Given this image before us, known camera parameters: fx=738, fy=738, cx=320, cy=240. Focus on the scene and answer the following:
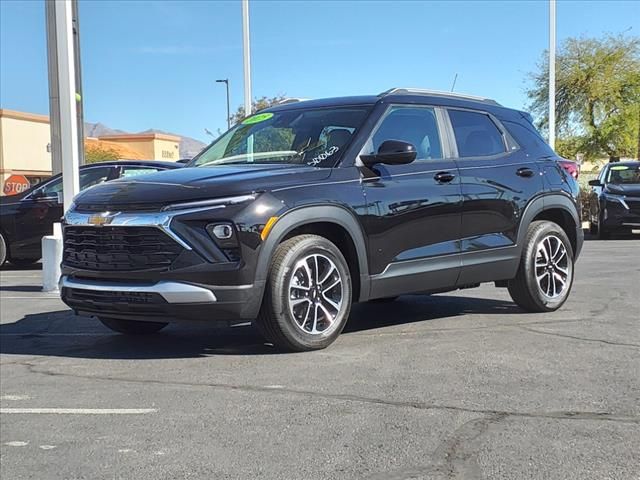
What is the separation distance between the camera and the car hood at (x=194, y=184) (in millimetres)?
4887

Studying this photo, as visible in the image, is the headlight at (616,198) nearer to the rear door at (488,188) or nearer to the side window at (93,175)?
the rear door at (488,188)

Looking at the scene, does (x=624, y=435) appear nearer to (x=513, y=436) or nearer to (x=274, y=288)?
(x=513, y=436)

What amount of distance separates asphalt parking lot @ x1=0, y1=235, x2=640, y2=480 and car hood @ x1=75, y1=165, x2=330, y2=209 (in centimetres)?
115

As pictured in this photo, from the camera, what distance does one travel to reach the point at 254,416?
12.9 feet

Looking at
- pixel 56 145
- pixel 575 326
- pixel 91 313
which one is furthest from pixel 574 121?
pixel 91 313

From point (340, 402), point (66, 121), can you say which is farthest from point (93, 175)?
Result: point (340, 402)

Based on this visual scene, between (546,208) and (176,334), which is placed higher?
(546,208)

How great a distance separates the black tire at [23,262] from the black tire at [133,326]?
673 cm

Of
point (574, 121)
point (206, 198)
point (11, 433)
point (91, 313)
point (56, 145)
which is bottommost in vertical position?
point (11, 433)

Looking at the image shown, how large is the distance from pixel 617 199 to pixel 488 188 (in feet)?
36.6

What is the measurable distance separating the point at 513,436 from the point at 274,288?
6.43 ft

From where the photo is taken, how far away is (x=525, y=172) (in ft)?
21.6

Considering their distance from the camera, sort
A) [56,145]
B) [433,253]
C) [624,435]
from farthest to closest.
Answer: [56,145], [433,253], [624,435]

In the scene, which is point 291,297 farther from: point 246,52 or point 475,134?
point 246,52
